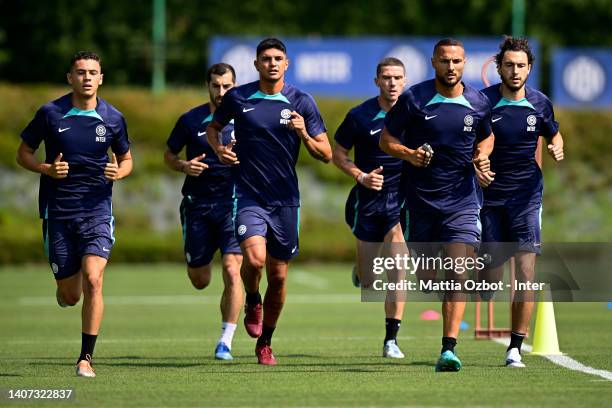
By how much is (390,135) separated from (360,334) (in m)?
4.72

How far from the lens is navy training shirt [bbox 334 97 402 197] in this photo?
13.5m

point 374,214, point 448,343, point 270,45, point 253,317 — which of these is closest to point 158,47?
point 374,214

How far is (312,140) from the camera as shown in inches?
472

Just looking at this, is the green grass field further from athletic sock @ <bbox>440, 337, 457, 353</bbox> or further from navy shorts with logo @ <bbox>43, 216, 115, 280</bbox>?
navy shorts with logo @ <bbox>43, 216, 115, 280</bbox>

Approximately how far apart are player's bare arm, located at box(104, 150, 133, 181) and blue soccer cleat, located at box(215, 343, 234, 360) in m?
1.99

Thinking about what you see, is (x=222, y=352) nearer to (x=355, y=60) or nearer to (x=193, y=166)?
(x=193, y=166)

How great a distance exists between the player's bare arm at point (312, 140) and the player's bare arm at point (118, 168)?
1.41m

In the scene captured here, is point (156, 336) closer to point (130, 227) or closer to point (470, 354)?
point (470, 354)

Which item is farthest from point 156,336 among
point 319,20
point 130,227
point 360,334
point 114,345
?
point 319,20

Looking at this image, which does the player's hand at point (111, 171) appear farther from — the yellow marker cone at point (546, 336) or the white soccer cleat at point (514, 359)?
the yellow marker cone at point (546, 336)

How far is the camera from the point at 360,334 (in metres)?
15.8

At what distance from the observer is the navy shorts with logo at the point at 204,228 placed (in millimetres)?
13879

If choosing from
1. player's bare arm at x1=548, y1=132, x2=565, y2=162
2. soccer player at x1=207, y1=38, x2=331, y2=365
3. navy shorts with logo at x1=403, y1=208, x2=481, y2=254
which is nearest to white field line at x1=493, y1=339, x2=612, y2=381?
navy shorts with logo at x1=403, y1=208, x2=481, y2=254

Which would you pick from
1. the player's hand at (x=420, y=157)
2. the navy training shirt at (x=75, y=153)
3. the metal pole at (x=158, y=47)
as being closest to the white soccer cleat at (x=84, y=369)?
the navy training shirt at (x=75, y=153)
